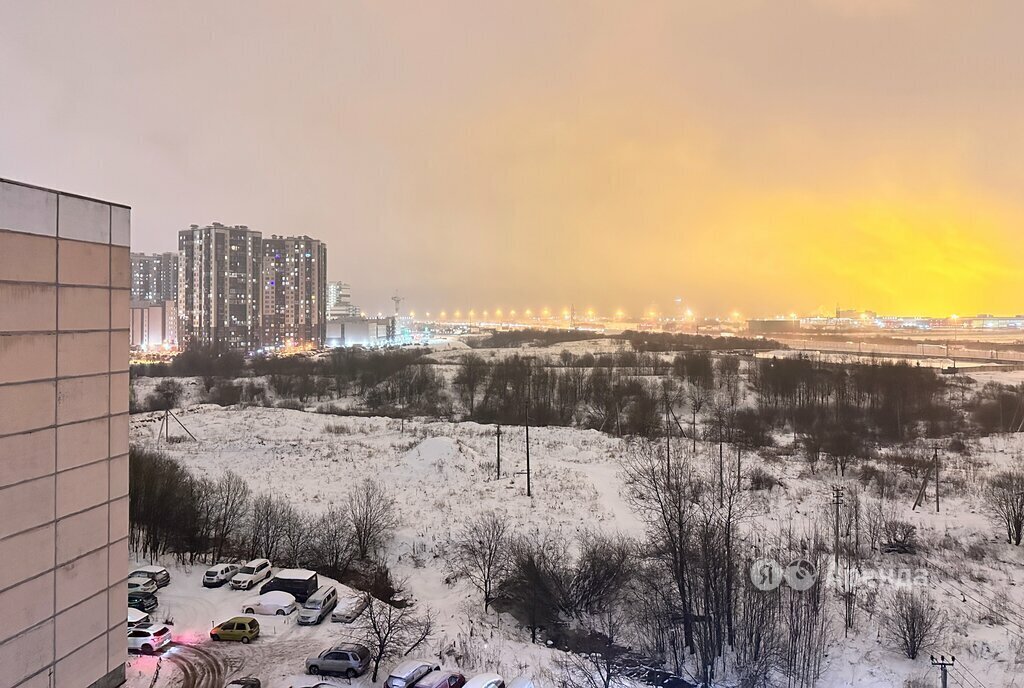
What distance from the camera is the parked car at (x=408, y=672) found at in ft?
35.7

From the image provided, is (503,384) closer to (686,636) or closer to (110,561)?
(686,636)

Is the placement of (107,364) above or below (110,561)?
above

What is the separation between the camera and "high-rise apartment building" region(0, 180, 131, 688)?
6.54m

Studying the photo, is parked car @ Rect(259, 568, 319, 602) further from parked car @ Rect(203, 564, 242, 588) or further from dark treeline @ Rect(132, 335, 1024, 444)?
dark treeline @ Rect(132, 335, 1024, 444)

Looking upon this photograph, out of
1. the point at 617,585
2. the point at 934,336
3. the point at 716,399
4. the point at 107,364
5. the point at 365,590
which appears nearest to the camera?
the point at 107,364

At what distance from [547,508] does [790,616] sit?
1079 centimetres

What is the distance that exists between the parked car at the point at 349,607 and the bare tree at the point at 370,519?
339cm

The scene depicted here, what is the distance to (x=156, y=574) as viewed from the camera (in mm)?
16094

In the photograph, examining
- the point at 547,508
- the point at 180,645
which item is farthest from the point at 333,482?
the point at 180,645

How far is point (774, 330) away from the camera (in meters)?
109

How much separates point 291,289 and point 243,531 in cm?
7695

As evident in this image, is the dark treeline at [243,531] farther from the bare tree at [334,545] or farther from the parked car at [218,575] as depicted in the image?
the parked car at [218,575]

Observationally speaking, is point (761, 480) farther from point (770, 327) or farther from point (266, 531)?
point (770, 327)

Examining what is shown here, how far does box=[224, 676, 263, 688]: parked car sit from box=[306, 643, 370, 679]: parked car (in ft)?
3.44
